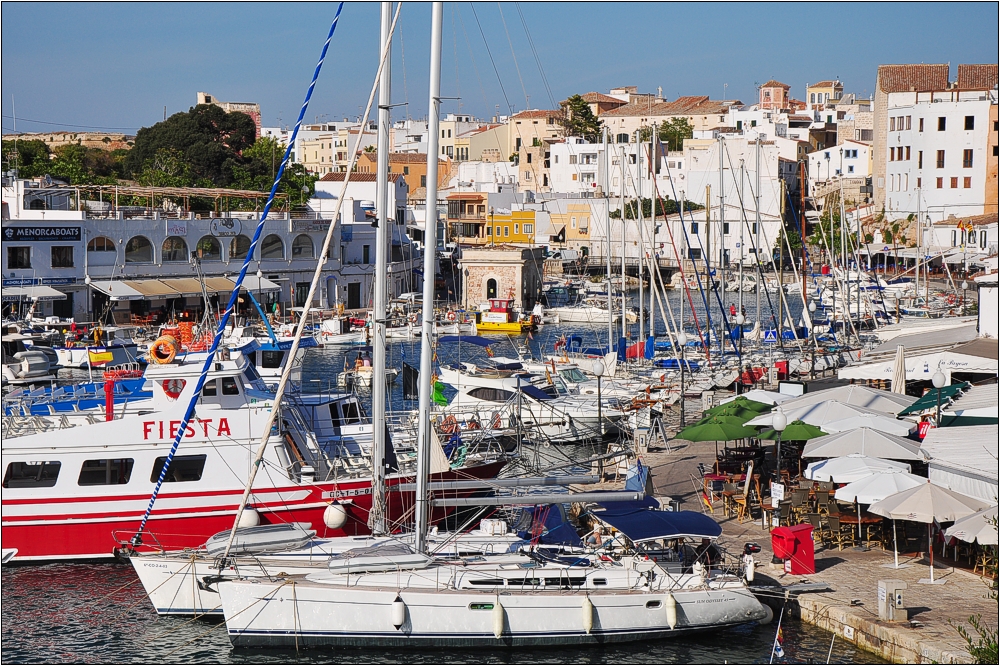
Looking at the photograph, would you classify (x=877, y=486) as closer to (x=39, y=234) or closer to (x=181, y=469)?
(x=181, y=469)

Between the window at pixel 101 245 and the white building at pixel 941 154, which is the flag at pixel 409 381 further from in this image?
the white building at pixel 941 154

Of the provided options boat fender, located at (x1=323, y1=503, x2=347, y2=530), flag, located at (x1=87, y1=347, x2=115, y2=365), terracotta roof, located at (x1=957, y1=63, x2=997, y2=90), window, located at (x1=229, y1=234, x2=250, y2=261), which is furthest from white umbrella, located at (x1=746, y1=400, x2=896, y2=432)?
terracotta roof, located at (x1=957, y1=63, x2=997, y2=90)

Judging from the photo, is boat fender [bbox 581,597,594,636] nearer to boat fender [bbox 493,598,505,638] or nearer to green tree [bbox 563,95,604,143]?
boat fender [bbox 493,598,505,638]

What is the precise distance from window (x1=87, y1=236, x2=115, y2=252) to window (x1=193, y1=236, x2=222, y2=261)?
4.11 meters

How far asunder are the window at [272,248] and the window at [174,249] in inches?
150

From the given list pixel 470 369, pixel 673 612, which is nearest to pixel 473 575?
pixel 673 612

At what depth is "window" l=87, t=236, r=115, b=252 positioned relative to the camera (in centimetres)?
5125

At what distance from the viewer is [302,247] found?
59406 millimetres

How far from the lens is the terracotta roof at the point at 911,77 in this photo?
87.9 metres

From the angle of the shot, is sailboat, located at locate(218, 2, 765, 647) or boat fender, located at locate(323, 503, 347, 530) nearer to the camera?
sailboat, located at locate(218, 2, 765, 647)

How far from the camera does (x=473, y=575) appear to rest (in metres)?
14.2

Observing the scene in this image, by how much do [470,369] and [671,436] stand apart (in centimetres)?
836

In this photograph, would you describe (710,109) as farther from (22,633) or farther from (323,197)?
(22,633)

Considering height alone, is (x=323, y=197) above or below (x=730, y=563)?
above
